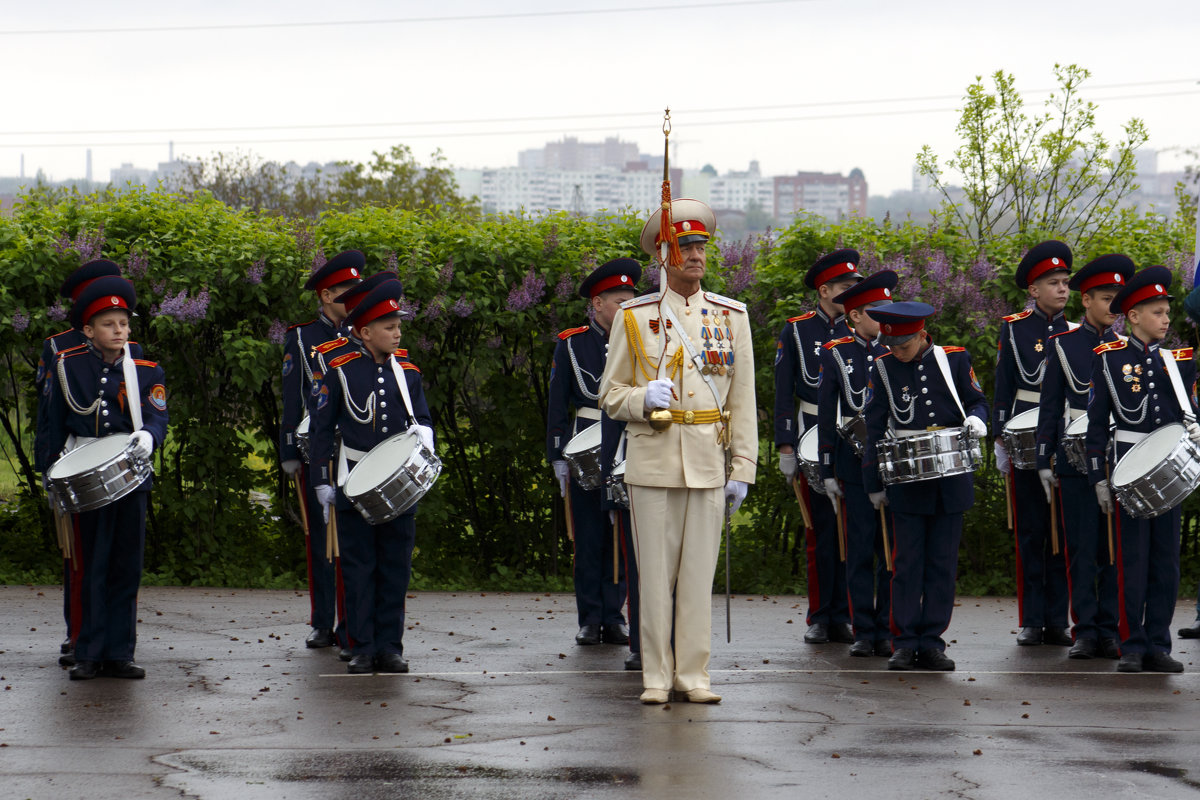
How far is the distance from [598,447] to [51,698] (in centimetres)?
330

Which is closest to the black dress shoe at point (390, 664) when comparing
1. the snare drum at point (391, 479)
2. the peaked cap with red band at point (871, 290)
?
the snare drum at point (391, 479)

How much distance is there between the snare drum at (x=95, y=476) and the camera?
7746mm

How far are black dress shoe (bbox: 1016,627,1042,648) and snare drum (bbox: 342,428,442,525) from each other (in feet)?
12.2

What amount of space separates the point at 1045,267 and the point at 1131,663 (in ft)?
8.14

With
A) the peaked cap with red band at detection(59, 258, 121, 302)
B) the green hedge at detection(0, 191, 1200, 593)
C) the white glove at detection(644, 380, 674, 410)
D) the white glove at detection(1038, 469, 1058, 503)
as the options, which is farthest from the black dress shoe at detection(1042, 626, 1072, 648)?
the peaked cap with red band at detection(59, 258, 121, 302)

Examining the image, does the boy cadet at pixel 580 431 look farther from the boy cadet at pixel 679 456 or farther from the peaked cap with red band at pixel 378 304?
the boy cadet at pixel 679 456

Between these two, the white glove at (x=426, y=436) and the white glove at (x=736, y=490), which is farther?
the white glove at (x=426, y=436)

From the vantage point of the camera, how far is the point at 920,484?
8.32 metres

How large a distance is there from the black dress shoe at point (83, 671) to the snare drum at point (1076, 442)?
17.6 ft

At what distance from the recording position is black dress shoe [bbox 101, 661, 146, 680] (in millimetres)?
8008

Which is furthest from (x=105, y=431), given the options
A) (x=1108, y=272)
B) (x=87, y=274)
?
(x=1108, y=272)

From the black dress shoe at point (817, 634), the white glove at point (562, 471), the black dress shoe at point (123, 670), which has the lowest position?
the black dress shoe at point (123, 670)

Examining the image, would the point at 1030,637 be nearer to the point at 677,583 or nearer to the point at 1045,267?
the point at 1045,267

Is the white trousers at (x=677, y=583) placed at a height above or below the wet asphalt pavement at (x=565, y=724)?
above
